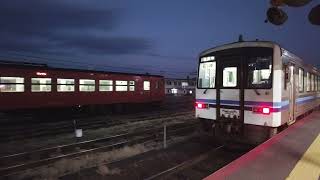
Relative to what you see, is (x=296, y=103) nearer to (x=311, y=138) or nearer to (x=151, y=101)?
(x=311, y=138)

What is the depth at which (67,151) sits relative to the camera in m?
9.56

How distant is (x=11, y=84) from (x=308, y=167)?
1471cm

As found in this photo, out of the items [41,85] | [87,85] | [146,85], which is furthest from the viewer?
[146,85]

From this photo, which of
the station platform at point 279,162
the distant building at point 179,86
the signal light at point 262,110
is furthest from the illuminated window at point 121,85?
the distant building at point 179,86

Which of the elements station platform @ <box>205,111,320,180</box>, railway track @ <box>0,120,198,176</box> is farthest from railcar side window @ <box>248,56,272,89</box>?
railway track @ <box>0,120,198,176</box>

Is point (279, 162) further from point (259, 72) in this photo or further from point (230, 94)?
point (230, 94)

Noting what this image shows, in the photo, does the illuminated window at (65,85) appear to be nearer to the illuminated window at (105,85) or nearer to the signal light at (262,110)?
the illuminated window at (105,85)

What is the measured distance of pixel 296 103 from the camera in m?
10.0

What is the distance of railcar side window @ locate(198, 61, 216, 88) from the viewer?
30.2ft

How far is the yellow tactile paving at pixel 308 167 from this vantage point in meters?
4.47

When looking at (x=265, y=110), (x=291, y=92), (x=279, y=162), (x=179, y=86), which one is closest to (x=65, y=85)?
(x=291, y=92)

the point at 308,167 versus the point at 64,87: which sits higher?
the point at 64,87

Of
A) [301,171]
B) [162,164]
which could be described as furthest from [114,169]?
[301,171]

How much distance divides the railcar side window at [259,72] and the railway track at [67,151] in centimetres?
450
